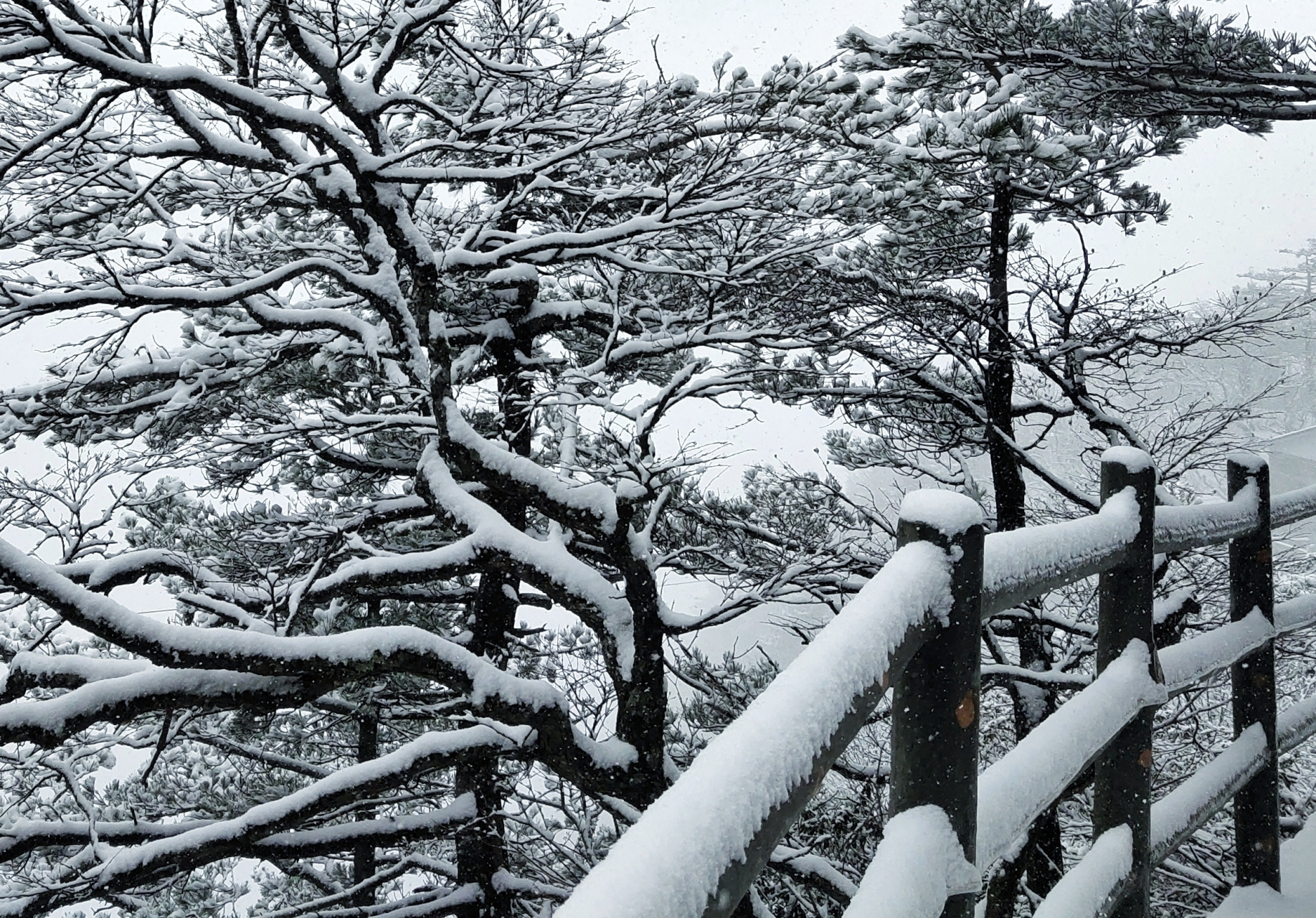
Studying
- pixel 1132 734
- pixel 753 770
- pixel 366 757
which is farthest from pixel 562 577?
pixel 366 757

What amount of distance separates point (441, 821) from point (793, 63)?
679 cm

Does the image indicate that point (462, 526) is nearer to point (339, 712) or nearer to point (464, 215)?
point (464, 215)

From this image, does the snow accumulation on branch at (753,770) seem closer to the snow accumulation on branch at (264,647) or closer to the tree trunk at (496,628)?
the snow accumulation on branch at (264,647)

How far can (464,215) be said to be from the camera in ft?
25.5

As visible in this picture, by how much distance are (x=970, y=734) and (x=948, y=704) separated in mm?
65

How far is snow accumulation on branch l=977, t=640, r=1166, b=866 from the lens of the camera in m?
1.25

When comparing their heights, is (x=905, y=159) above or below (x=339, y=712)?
above

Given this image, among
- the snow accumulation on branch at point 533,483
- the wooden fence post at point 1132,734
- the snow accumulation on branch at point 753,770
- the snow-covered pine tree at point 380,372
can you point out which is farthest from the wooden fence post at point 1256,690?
the snow accumulation on branch at point 533,483

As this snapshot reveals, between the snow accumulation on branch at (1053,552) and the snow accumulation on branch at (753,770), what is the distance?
10.2 inches

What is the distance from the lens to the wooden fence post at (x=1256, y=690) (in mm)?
2576

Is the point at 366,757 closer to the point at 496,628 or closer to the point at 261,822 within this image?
the point at 496,628

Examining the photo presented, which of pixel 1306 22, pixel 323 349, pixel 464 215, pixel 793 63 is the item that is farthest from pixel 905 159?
pixel 323 349

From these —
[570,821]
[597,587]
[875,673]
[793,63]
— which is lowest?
[875,673]

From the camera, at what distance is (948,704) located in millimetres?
1098
